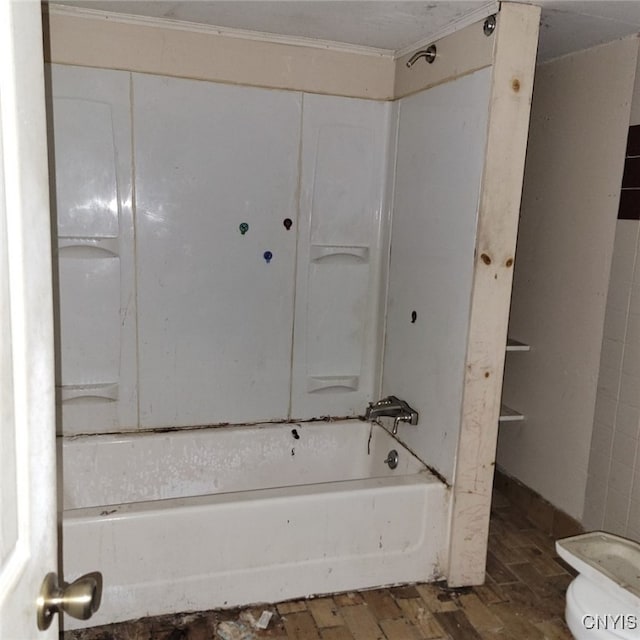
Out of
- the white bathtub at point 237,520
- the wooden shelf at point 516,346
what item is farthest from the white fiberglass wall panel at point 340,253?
the wooden shelf at point 516,346

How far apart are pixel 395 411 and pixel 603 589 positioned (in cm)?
108

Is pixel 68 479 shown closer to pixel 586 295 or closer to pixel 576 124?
pixel 586 295

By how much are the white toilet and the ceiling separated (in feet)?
5.66

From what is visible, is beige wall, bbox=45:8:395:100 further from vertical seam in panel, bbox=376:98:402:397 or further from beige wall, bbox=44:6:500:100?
vertical seam in panel, bbox=376:98:402:397

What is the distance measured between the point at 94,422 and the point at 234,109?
1.46 m

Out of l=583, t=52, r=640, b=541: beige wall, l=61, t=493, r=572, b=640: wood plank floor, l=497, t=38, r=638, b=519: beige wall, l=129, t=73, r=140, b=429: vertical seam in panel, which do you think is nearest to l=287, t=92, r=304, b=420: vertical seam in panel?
l=129, t=73, r=140, b=429: vertical seam in panel

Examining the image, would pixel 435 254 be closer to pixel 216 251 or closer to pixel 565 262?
A: pixel 565 262

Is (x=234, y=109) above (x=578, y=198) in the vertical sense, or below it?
above

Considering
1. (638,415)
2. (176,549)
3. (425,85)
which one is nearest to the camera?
(176,549)

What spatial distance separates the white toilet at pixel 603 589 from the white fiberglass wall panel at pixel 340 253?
4.12 feet

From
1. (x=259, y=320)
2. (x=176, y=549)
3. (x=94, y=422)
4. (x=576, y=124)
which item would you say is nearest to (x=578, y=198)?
(x=576, y=124)

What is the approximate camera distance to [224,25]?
2385mm

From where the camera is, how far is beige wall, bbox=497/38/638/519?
2385mm

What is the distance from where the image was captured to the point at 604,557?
1875 millimetres
